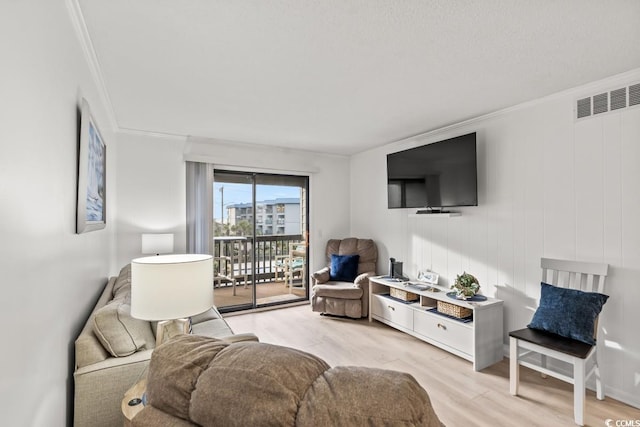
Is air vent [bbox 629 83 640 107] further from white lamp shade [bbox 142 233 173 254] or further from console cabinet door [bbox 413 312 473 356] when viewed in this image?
white lamp shade [bbox 142 233 173 254]

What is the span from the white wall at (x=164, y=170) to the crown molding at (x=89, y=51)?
2.86ft

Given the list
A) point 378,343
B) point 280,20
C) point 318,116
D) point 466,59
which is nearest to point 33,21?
point 280,20

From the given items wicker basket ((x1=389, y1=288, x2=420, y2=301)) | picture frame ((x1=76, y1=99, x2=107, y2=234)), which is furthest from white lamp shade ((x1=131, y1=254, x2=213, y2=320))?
wicker basket ((x1=389, y1=288, x2=420, y2=301))

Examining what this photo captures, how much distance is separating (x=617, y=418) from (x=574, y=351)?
0.57 meters

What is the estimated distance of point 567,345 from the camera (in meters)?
2.31

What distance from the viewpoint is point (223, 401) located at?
721 mm

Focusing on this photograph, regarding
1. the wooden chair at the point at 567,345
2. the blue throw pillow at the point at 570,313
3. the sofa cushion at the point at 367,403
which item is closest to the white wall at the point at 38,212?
the sofa cushion at the point at 367,403

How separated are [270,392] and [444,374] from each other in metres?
2.70

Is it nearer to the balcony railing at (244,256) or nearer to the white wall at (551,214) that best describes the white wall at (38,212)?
the balcony railing at (244,256)

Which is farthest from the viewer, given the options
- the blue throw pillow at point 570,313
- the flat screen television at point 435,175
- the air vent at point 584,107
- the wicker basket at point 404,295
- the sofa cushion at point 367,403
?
the wicker basket at point 404,295

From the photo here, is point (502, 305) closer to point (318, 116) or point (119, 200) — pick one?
point (318, 116)

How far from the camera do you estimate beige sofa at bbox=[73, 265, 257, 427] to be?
1.50 meters

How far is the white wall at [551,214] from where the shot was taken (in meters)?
2.43

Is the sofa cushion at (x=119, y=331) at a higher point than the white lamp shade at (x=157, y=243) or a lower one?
lower
